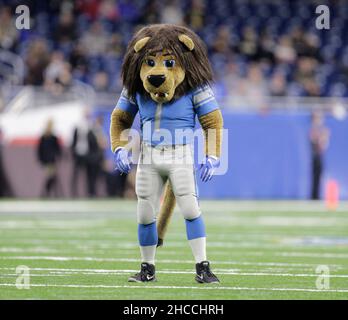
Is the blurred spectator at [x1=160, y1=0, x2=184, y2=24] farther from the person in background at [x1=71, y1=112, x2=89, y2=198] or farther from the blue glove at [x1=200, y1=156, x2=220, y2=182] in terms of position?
the blue glove at [x1=200, y1=156, x2=220, y2=182]

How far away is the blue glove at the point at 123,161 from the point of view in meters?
7.38

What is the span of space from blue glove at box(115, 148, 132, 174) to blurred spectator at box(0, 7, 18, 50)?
11.9 meters

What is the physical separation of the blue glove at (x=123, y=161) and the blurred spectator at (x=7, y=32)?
11.9 meters

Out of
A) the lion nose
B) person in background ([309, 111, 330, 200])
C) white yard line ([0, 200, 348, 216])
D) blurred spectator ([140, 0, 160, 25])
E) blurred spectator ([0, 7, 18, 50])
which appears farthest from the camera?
blurred spectator ([140, 0, 160, 25])

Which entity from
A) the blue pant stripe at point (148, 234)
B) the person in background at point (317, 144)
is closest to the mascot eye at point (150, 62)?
the blue pant stripe at point (148, 234)

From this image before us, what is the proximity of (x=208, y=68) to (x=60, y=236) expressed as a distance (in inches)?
178

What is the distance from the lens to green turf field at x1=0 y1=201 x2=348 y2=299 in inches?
268

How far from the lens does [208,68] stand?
745 cm

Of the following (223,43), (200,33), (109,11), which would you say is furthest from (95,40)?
(223,43)

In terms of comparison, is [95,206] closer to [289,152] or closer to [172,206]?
[289,152]

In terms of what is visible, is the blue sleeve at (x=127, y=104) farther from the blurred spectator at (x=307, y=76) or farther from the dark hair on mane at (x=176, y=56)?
the blurred spectator at (x=307, y=76)

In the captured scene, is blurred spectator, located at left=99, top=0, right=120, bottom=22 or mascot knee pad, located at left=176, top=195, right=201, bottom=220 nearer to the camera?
mascot knee pad, located at left=176, top=195, right=201, bottom=220

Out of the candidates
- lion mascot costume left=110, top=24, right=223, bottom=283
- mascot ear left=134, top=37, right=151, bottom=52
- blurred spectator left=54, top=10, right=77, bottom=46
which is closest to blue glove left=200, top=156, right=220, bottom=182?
lion mascot costume left=110, top=24, right=223, bottom=283

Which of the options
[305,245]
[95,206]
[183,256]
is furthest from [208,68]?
[95,206]
